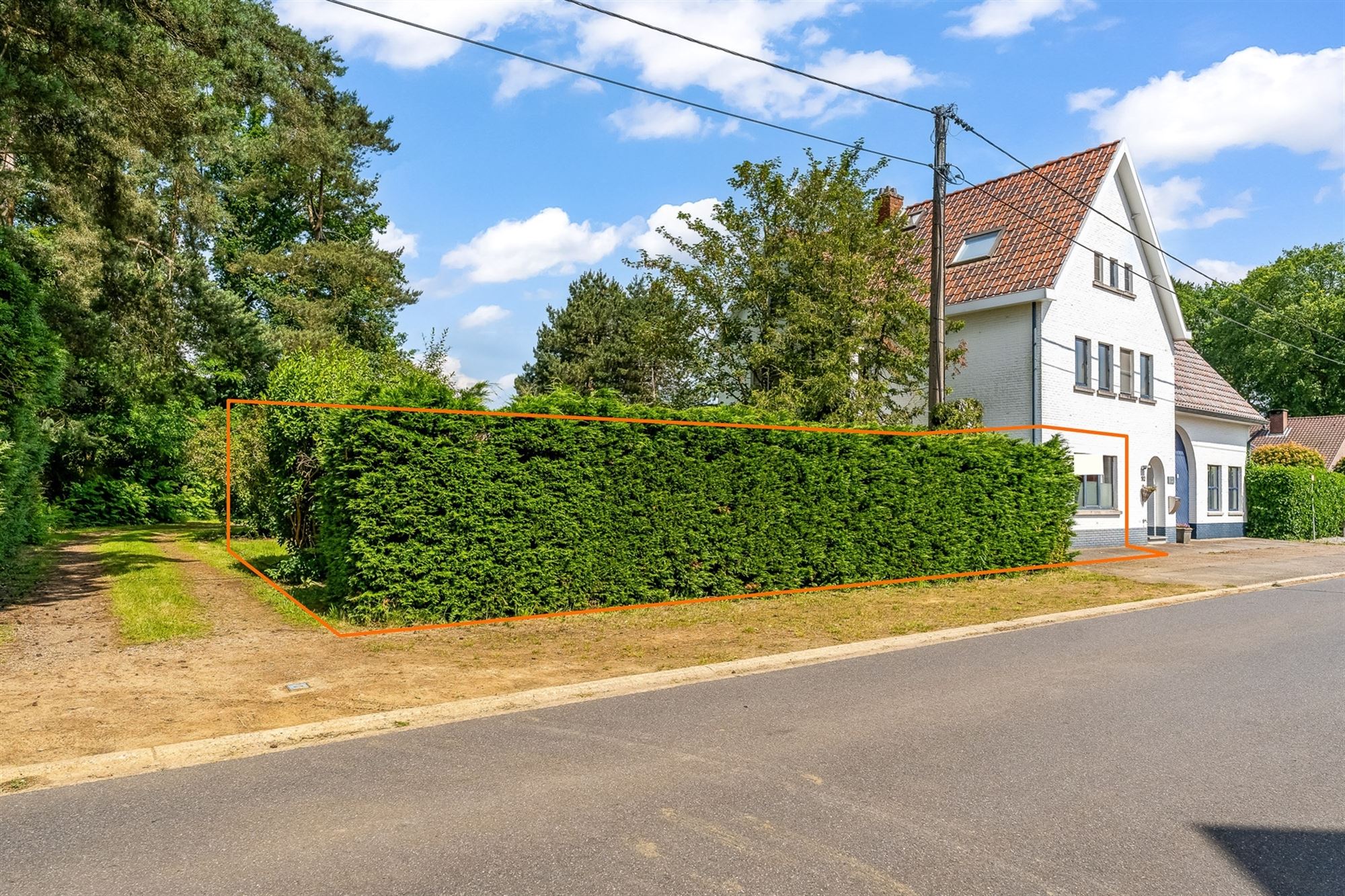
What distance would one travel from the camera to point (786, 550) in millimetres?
13812

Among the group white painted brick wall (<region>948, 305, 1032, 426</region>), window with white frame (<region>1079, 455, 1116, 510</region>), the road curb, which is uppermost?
white painted brick wall (<region>948, 305, 1032, 426</region>)

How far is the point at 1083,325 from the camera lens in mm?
24641

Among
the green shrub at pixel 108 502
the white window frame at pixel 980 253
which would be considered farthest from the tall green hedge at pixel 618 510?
the green shrub at pixel 108 502

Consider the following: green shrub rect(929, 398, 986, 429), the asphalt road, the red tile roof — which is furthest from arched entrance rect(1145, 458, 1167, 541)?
the asphalt road

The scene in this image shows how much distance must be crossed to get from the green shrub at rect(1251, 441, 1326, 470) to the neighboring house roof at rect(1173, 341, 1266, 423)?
487 cm

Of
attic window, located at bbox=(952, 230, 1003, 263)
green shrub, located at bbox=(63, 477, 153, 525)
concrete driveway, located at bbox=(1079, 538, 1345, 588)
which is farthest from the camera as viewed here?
green shrub, located at bbox=(63, 477, 153, 525)

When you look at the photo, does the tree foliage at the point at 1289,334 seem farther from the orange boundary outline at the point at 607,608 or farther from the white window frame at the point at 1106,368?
the orange boundary outline at the point at 607,608

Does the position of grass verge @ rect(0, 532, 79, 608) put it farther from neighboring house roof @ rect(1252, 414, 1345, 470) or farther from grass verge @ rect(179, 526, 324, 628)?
neighboring house roof @ rect(1252, 414, 1345, 470)

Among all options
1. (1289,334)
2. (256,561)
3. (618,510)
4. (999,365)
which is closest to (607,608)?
(618,510)

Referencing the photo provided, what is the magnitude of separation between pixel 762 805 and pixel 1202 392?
32654 millimetres

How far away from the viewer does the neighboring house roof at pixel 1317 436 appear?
51.2 meters

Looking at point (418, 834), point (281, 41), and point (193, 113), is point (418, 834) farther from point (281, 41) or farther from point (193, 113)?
point (281, 41)

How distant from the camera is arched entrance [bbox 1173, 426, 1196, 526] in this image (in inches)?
1193

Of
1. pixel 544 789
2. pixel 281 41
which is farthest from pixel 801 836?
pixel 281 41
